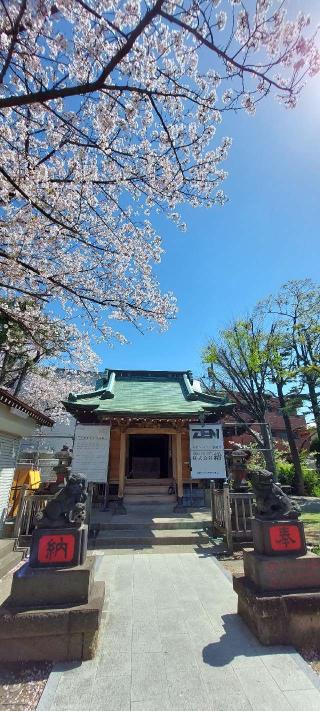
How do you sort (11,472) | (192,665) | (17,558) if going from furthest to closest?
(11,472), (17,558), (192,665)

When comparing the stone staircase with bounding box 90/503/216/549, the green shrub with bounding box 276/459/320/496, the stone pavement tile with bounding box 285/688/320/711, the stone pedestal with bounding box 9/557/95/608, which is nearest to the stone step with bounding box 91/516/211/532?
the stone staircase with bounding box 90/503/216/549

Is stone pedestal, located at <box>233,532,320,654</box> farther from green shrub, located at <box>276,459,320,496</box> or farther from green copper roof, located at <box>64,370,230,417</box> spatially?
green shrub, located at <box>276,459,320,496</box>

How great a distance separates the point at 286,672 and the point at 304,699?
39 centimetres

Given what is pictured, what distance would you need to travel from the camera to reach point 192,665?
327 cm

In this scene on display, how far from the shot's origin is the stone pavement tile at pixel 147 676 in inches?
114

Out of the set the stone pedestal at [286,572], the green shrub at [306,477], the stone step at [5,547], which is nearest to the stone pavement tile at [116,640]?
the stone pedestal at [286,572]

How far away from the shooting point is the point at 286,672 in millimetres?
3166

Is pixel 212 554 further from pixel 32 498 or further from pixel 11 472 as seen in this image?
pixel 11 472

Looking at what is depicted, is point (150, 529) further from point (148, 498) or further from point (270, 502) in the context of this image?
point (270, 502)

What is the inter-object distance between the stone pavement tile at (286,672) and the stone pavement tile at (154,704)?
112 centimetres

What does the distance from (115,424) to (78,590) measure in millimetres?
8612

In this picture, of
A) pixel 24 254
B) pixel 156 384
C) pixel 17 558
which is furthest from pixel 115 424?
pixel 24 254

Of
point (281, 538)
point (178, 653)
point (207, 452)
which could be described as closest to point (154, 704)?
point (178, 653)

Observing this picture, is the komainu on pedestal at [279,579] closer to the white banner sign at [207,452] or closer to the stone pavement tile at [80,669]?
the stone pavement tile at [80,669]
